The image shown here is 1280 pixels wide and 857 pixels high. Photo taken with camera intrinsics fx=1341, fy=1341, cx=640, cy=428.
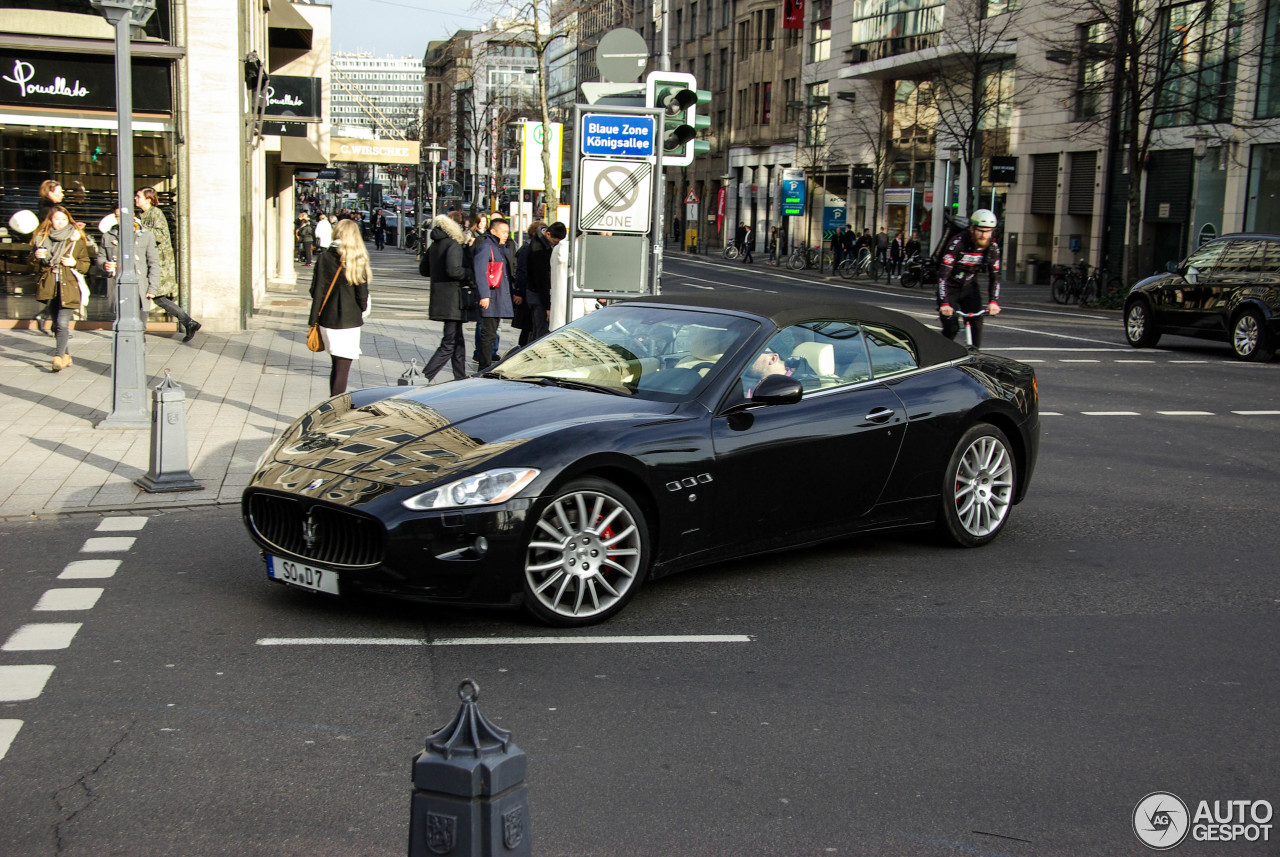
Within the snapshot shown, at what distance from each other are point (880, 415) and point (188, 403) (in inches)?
291

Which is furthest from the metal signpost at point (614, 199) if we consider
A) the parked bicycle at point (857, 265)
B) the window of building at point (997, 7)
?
the parked bicycle at point (857, 265)

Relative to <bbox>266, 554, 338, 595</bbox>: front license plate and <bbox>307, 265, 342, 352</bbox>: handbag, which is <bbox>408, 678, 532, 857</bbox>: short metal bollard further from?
<bbox>307, 265, 342, 352</bbox>: handbag

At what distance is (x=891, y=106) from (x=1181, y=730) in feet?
173

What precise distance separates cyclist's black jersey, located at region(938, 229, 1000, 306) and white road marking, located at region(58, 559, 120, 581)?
867cm

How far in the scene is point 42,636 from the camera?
18.1ft

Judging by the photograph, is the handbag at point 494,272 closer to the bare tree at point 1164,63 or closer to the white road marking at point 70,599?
the white road marking at point 70,599

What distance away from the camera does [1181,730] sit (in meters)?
4.69

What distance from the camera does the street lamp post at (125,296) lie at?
35.1ft

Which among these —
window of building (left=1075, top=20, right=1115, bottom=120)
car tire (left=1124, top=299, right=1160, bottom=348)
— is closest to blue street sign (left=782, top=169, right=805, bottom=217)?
window of building (left=1075, top=20, right=1115, bottom=120)

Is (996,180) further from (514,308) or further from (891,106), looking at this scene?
(514,308)

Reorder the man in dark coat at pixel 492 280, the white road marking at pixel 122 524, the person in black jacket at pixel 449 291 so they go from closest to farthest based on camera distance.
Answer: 1. the white road marking at pixel 122 524
2. the person in black jacket at pixel 449 291
3. the man in dark coat at pixel 492 280

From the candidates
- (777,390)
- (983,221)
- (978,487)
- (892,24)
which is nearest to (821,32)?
(892,24)

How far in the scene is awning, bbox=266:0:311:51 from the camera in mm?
25688

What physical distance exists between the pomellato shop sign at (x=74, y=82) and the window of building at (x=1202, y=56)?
78.8 feet
